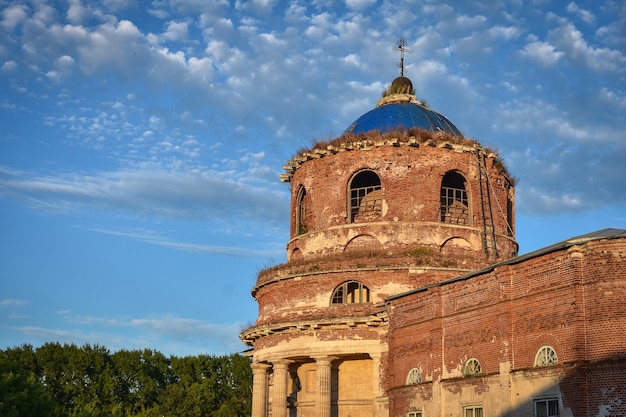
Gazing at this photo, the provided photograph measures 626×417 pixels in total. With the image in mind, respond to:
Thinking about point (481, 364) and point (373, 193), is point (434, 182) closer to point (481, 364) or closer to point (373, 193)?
point (373, 193)

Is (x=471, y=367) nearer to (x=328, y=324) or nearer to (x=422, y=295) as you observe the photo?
(x=422, y=295)

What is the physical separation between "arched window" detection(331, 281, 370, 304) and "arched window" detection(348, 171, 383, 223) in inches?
107

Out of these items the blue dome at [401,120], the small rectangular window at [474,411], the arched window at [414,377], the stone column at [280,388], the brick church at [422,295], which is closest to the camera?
the brick church at [422,295]

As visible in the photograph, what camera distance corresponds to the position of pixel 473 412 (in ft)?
76.3

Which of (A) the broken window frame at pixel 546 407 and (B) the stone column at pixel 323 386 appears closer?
(A) the broken window frame at pixel 546 407

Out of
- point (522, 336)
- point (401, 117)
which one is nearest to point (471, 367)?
point (522, 336)

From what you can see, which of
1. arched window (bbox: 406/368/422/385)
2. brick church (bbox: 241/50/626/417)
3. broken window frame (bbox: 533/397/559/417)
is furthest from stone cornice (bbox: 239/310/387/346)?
broken window frame (bbox: 533/397/559/417)

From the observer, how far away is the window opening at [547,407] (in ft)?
66.9

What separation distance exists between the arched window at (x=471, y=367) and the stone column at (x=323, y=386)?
609 centimetres

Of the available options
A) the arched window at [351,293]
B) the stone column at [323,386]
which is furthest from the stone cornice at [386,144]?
the stone column at [323,386]

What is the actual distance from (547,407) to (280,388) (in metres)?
11.5

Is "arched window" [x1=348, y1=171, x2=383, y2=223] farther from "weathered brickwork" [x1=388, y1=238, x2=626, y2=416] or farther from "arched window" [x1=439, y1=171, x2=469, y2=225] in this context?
"weathered brickwork" [x1=388, y1=238, x2=626, y2=416]

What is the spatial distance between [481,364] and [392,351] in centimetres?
468

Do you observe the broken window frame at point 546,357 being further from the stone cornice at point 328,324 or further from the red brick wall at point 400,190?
the red brick wall at point 400,190
